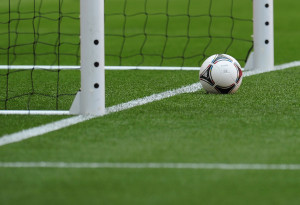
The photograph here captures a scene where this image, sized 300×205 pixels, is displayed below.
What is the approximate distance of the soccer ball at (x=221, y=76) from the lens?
22.4 feet

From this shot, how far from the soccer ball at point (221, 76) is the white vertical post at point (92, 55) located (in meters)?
1.32

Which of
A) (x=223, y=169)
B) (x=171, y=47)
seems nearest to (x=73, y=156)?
(x=223, y=169)

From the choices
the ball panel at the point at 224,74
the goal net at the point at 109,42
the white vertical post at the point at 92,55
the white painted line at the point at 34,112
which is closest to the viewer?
the white vertical post at the point at 92,55

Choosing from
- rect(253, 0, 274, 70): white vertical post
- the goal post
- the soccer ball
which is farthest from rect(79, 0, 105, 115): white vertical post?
rect(253, 0, 274, 70): white vertical post

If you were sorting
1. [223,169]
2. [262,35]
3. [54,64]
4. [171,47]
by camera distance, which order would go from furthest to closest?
[171,47] → [54,64] → [262,35] → [223,169]

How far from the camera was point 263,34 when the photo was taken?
29.3 feet

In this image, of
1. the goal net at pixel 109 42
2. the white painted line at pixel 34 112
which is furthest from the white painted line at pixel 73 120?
the goal net at pixel 109 42

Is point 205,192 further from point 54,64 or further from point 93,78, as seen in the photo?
point 54,64

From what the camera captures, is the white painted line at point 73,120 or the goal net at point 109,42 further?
the goal net at point 109,42

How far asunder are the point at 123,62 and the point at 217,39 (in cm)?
268

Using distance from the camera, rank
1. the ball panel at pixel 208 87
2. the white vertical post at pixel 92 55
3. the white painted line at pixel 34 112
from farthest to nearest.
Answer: the ball panel at pixel 208 87 → the white painted line at pixel 34 112 → the white vertical post at pixel 92 55

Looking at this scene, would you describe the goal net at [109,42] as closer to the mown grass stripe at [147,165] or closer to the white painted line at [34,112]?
the white painted line at [34,112]

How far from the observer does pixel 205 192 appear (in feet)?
11.8

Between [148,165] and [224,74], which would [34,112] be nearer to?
[224,74]
